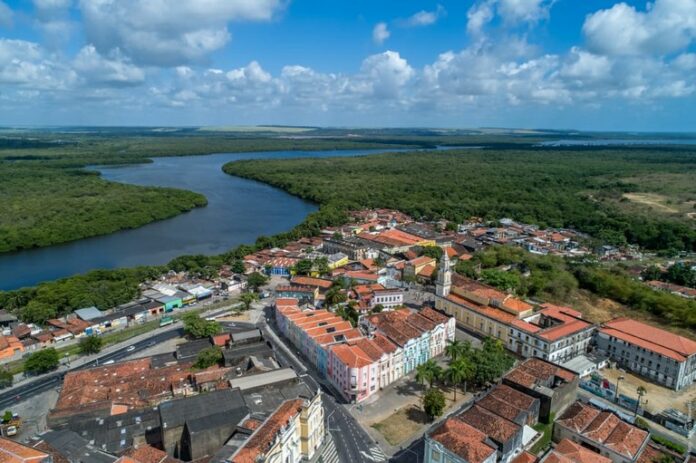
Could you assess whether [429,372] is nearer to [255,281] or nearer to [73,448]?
[73,448]

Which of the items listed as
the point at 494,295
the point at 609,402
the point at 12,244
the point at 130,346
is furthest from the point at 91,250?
the point at 609,402

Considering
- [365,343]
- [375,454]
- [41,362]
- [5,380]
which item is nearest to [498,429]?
[375,454]

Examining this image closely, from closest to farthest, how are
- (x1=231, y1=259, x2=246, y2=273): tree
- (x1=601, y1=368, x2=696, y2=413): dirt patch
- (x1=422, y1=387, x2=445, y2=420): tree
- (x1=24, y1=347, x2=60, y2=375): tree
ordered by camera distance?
(x1=422, y1=387, x2=445, y2=420): tree → (x1=601, y1=368, x2=696, y2=413): dirt patch → (x1=24, y1=347, x2=60, y2=375): tree → (x1=231, y1=259, x2=246, y2=273): tree

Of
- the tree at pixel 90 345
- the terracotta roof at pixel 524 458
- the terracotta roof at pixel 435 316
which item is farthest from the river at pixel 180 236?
the terracotta roof at pixel 524 458

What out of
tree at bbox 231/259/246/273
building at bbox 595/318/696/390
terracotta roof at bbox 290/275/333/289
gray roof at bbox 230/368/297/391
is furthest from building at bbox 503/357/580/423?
tree at bbox 231/259/246/273

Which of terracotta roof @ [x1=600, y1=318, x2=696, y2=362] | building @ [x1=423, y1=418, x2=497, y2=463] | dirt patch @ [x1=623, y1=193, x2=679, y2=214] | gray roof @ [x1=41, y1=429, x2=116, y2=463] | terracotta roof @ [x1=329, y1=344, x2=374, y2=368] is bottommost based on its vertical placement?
dirt patch @ [x1=623, y1=193, x2=679, y2=214]

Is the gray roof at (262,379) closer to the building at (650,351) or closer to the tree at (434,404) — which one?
the tree at (434,404)

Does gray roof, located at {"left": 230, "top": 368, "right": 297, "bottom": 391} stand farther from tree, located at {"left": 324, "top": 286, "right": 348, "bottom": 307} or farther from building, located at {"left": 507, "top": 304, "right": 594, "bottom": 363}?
building, located at {"left": 507, "top": 304, "right": 594, "bottom": 363}
